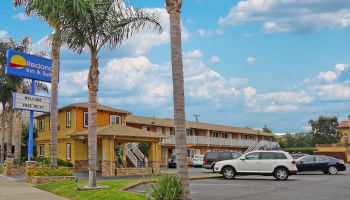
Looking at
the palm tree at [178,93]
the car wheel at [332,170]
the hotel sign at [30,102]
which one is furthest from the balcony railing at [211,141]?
the palm tree at [178,93]

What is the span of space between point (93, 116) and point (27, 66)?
10.9 metres

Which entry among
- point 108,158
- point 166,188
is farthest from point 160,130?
point 166,188

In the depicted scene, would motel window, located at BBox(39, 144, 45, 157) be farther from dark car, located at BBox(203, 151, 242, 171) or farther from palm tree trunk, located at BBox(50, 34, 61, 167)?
palm tree trunk, located at BBox(50, 34, 61, 167)

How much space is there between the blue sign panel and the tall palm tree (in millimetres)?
9111

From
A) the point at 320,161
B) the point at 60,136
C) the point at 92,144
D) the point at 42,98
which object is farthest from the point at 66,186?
the point at 60,136

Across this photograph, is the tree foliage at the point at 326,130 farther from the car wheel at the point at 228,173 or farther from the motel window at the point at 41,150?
the car wheel at the point at 228,173

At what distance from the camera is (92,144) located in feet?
56.8

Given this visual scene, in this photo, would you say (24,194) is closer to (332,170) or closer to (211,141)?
(332,170)

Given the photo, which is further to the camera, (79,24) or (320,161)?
(320,161)

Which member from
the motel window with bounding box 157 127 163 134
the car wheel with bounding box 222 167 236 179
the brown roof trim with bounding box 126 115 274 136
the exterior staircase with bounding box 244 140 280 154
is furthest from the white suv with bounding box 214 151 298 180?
the motel window with bounding box 157 127 163 134

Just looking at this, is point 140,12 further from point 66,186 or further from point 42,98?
point 42,98

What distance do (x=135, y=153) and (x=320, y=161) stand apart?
49.4ft

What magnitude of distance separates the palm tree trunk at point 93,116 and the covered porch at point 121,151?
13.7 metres

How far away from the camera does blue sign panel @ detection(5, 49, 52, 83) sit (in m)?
25.9
